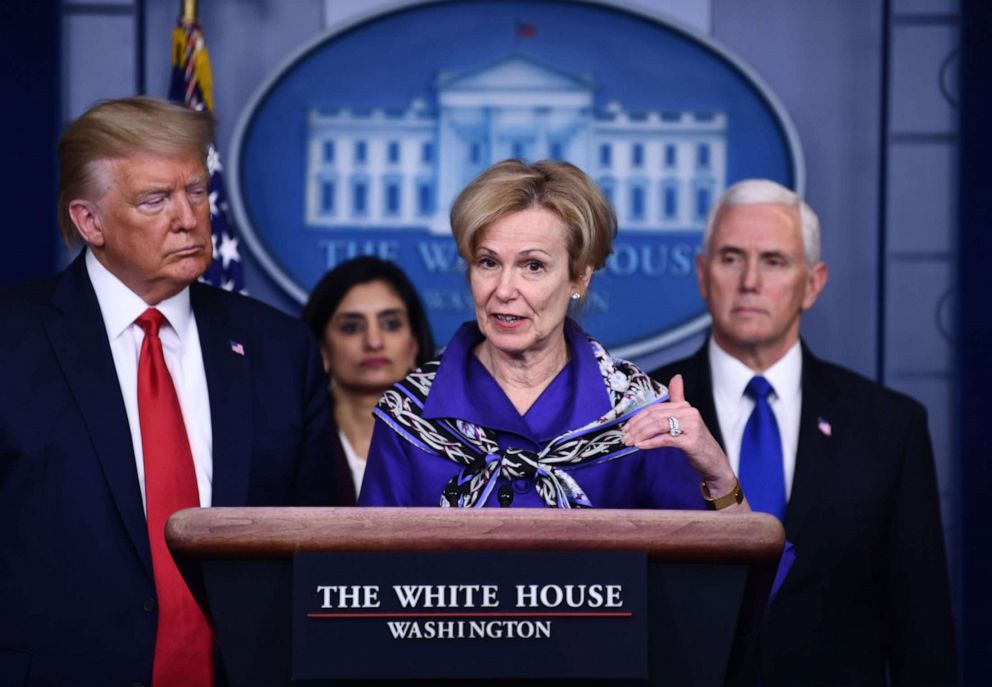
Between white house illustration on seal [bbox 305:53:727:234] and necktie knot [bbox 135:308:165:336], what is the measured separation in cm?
188

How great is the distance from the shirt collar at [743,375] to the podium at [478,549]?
57.7 inches

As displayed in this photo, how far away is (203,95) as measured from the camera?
12.9 feet

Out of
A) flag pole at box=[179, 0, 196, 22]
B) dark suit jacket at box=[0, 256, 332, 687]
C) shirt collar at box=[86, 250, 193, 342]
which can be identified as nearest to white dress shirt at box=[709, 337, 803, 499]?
dark suit jacket at box=[0, 256, 332, 687]

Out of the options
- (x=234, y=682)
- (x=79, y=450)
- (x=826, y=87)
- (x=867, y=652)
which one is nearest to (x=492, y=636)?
(x=234, y=682)

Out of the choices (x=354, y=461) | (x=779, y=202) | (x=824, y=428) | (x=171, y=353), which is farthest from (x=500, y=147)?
(x=171, y=353)

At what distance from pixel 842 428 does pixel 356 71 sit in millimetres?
2102

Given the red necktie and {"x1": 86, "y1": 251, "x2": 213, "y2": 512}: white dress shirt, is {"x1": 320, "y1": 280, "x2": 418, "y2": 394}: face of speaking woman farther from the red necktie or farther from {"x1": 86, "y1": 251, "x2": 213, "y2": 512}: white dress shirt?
the red necktie

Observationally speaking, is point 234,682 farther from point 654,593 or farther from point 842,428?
point 842,428

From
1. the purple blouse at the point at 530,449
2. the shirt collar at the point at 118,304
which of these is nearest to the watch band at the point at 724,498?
the purple blouse at the point at 530,449

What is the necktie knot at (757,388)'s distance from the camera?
3.01 metres

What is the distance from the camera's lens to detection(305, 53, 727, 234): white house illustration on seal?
4.35m

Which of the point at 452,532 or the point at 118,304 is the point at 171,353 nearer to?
the point at 118,304

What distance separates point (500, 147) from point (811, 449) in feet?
5.89

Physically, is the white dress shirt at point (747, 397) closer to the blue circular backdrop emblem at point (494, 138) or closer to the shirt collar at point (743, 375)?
the shirt collar at point (743, 375)
